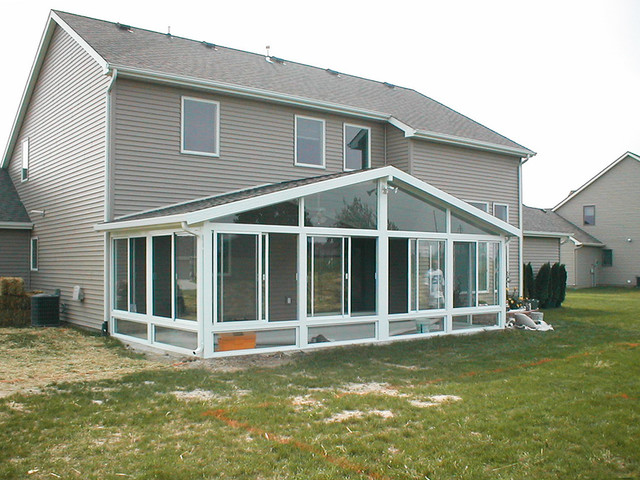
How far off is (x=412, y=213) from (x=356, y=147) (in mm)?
4199

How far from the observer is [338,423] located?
5.99 meters

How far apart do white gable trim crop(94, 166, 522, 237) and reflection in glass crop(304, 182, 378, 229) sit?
0.18 meters

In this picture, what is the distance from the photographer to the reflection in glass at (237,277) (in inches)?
392

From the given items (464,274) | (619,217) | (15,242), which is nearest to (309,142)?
(464,274)

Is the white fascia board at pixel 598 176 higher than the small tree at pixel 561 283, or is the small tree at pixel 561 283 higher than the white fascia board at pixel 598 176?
the white fascia board at pixel 598 176

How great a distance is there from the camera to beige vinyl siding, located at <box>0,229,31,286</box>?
16.8 metres

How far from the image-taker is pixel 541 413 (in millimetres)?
6309

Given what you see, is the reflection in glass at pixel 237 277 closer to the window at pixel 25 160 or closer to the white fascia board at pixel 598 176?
the window at pixel 25 160

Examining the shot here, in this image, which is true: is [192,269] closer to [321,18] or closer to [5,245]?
[321,18]

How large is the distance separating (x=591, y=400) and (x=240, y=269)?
18.5ft

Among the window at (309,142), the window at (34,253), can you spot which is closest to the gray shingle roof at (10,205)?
the window at (34,253)

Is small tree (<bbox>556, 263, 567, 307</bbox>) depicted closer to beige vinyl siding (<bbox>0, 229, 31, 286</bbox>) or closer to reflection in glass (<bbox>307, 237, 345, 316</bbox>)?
reflection in glass (<bbox>307, 237, 345, 316</bbox>)

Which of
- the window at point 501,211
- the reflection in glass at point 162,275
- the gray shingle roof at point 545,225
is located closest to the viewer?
the reflection in glass at point 162,275

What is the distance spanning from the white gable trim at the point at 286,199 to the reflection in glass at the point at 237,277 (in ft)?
1.78
